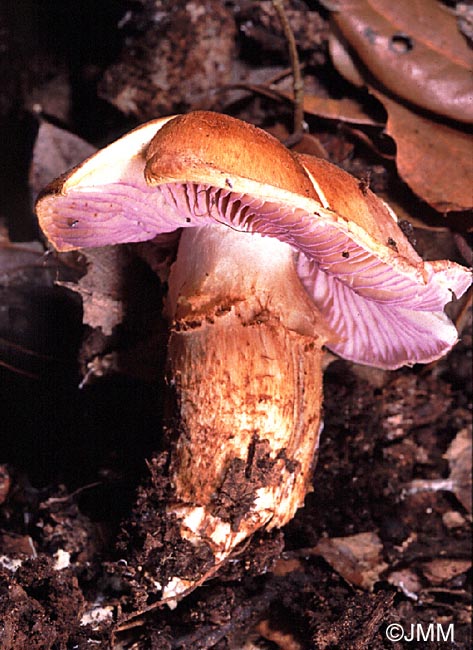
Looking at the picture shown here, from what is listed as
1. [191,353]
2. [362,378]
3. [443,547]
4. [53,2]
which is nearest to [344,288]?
[362,378]

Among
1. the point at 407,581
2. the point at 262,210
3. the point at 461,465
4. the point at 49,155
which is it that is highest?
the point at 262,210

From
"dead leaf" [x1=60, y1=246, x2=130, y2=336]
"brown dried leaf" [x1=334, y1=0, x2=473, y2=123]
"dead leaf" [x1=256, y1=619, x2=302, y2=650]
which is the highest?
"brown dried leaf" [x1=334, y1=0, x2=473, y2=123]

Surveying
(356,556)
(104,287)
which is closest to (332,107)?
(104,287)

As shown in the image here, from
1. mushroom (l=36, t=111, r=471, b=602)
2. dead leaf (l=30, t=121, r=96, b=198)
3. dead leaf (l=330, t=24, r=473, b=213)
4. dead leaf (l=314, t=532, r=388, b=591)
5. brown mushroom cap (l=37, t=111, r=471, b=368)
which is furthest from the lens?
dead leaf (l=30, t=121, r=96, b=198)

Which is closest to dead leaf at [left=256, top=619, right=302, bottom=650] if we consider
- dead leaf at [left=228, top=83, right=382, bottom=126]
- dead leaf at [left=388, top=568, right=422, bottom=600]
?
dead leaf at [left=388, top=568, right=422, bottom=600]

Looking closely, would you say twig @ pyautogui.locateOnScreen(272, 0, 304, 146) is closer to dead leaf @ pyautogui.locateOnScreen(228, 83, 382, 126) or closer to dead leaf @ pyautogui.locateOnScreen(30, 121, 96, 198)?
dead leaf @ pyautogui.locateOnScreen(228, 83, 382, 126)

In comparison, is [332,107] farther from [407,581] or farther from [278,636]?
[278,636]

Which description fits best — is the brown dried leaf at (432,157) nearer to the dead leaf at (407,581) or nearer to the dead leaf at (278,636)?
the dead leaf at (407,581)
